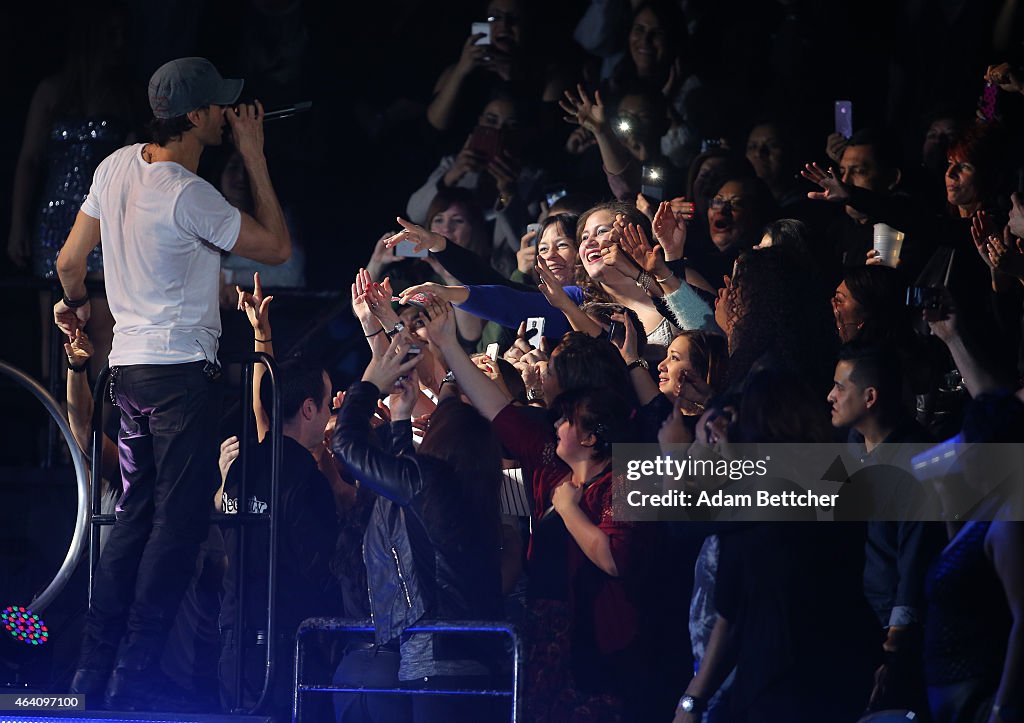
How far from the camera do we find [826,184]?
16.1ft

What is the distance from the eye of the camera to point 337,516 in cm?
460

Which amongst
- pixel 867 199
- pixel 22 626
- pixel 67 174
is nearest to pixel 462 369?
pixel 22 626

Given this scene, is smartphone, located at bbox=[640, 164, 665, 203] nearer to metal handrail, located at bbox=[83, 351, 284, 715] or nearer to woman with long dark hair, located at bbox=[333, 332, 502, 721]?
woman with long dark hair, located at bbox=[333, 332, 502, 721]

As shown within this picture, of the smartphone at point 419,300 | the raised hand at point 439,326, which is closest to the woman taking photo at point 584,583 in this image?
the raised hand at point 439,326

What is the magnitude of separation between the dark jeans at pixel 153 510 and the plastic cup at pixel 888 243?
2.53 metres

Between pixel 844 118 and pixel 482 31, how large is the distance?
166 cm

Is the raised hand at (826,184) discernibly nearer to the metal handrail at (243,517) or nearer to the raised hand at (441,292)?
the raised hand at (441,292)

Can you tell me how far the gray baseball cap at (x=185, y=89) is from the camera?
12.7 ft

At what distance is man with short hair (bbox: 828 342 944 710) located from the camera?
3768 millimetres

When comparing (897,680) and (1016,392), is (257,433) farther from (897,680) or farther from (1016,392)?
(1016,392)

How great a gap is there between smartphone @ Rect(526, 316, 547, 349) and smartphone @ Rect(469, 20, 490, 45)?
160cm

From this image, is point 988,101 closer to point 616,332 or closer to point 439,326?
point 616,332

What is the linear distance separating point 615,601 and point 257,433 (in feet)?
4.93

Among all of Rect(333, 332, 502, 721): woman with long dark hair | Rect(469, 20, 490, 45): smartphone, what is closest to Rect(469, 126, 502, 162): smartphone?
Rect(469, 20, 490, 45): smartphone
